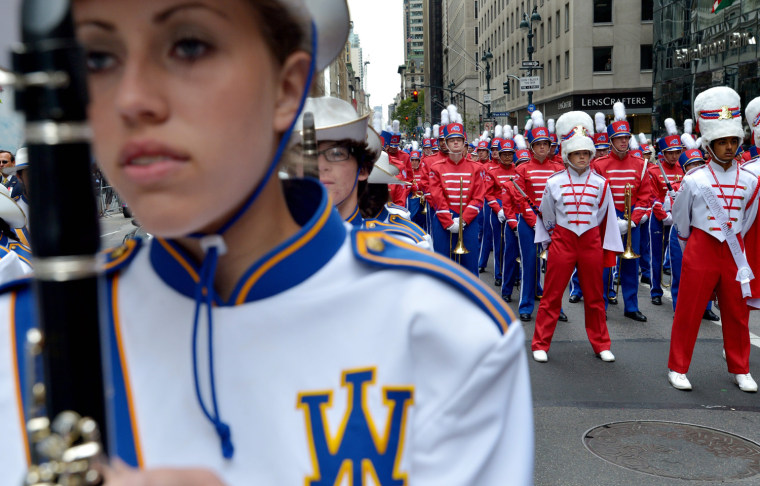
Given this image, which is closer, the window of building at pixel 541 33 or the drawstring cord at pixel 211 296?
the drawstring cord at pixel 211 296

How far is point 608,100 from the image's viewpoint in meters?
44.4

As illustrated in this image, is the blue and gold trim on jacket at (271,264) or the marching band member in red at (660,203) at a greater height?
the blue and gold trim on jacket at (271,264)

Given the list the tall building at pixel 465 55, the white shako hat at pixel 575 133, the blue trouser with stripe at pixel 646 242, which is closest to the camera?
the white shako hat at pixel 575 133

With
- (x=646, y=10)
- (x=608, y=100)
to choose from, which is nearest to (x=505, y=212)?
(x=608, y=100)

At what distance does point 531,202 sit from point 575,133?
8.08 ft

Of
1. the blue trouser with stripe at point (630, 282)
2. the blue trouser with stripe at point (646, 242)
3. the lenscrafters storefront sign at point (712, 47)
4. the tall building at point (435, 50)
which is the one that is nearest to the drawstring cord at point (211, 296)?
the blue trouser with stripe at point (630, 282)

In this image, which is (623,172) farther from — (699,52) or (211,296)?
(699,52)

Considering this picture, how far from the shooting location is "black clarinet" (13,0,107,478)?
2.30ft

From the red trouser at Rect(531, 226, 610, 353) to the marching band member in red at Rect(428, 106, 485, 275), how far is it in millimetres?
2477

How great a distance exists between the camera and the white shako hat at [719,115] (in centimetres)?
642

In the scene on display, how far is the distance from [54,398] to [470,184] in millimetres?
10899

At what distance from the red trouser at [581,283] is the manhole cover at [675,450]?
1.94 meters

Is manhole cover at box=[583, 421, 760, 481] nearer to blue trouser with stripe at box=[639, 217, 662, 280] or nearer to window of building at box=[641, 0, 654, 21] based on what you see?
blue trouser with stripe at box=[639, 217, 662, 280]

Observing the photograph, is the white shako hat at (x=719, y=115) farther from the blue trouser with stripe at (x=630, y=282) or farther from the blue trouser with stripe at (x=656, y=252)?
the blue trouser with stripe at (x=656, y=252)
